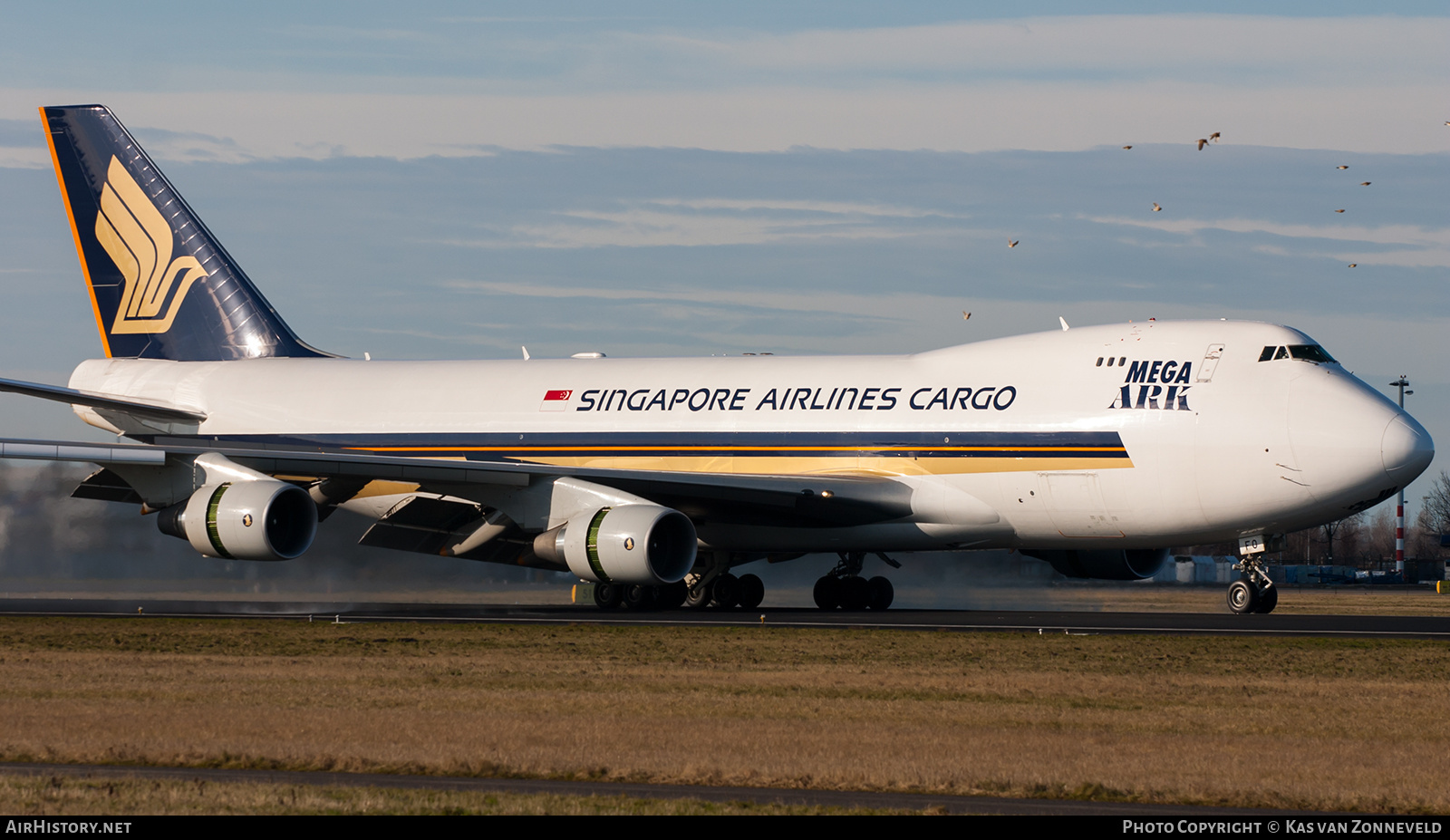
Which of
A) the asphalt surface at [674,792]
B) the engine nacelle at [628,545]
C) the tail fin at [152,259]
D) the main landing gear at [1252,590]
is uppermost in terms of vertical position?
the tail fin at [152,259]

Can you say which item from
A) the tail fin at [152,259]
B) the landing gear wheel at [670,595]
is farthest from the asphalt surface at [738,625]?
the tail fin at [152,259]

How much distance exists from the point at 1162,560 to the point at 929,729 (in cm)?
1879

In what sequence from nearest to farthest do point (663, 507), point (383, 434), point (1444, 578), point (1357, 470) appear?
point (1357, 470) < point (663, 507) < point (383, 434) < point (1444, 578)

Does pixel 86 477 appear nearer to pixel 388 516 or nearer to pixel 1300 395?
pixel 388 516

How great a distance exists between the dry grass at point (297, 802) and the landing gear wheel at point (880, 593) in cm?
2177

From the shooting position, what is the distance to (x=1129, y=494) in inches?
1054

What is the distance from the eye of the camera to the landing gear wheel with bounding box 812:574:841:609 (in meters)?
32.1

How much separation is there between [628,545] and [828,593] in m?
6.79

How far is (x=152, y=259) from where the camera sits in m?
36.6

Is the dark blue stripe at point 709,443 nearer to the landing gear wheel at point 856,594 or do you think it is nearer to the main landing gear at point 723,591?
the main landing gear at point 723,591

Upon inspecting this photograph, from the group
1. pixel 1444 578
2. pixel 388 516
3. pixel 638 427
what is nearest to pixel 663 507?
pixel 638 427

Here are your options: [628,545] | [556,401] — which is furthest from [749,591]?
[628,545]

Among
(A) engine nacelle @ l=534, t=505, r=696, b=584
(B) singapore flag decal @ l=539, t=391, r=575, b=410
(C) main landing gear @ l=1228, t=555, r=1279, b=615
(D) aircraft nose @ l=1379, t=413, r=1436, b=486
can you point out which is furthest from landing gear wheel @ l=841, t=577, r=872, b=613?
(D) aircraft nose @ l=1379, t=413, r=1436, b=486

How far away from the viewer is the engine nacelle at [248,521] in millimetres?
26625
